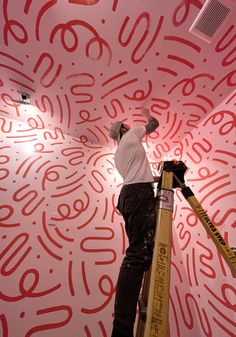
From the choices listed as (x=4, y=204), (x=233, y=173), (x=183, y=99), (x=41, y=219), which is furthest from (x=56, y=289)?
(x=183, y=99)

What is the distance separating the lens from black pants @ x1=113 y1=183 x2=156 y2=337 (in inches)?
26.2

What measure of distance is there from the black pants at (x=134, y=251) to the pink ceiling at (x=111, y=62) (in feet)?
2.81

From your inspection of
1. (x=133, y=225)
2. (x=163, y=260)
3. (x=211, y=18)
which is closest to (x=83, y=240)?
(x=133, y=225)

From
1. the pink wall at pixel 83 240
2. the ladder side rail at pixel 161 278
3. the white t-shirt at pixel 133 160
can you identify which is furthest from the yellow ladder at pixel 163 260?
the pink wall at pixel 83 240

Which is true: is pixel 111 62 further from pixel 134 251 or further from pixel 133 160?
pixel 134 251

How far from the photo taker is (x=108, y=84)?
139 centimetres

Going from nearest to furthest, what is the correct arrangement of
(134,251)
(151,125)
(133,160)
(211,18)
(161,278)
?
(161,278), (134,251), (211,18), (133,160), (151,125)

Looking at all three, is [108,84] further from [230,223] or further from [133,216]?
[230,223]

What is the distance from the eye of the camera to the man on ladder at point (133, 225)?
0.67 meters

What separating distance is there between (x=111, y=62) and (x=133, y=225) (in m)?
1.09

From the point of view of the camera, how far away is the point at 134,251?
29.9 inches

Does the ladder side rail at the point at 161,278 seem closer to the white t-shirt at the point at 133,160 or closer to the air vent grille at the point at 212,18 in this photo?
the white t-shirt at the point at 133,160

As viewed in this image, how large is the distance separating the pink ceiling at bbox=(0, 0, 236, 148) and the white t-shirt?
0.43 m

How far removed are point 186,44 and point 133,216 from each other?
3.61ft
